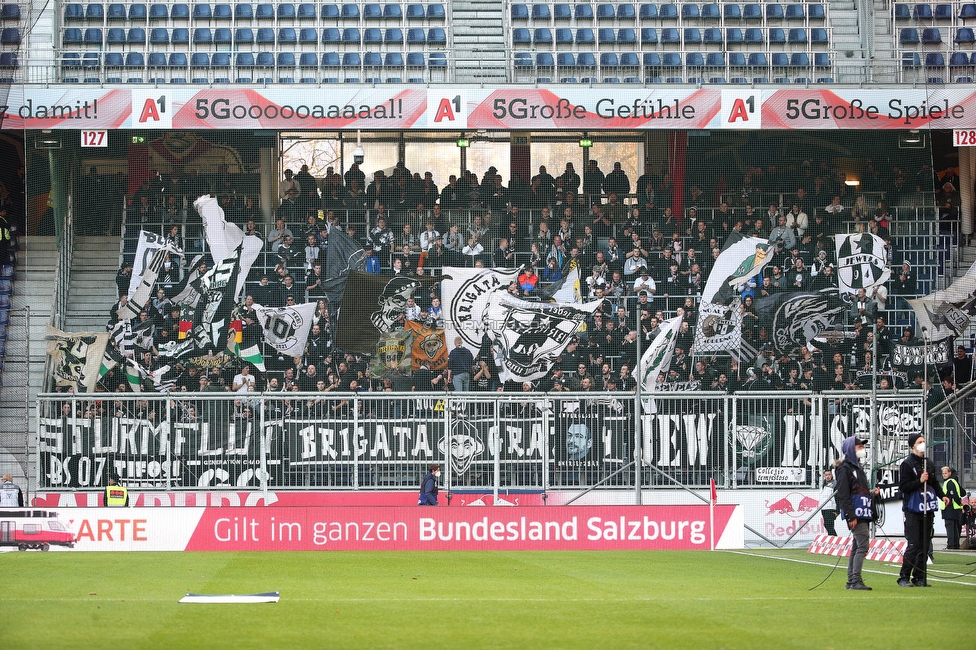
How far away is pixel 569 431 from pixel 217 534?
22.7ft

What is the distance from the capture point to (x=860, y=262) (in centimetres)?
2842

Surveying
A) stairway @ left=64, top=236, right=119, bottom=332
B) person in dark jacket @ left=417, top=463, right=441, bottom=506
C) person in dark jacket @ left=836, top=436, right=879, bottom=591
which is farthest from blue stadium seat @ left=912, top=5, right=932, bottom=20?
person in dark jacket @ left=836, top=436, right=879, bottom=591

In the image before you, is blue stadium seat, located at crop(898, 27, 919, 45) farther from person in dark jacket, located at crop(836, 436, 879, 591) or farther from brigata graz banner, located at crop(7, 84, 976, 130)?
person in dark jacket, located at crop(836, 436, 879, 591)

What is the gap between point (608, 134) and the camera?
99.5 feet

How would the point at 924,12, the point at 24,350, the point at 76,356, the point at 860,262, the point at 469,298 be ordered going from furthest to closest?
1. the point at 924,12
2. the point at 860,262
3. the point at 469,298
4. the point at 24,350
5. the point at 76,356

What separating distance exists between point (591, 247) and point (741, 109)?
4.53m

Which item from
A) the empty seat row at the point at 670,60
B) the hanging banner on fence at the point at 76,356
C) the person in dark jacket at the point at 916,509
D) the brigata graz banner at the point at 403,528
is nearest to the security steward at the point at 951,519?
the brigata graz banner at the point at 403,528

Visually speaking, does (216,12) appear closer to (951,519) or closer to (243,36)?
(243,36)

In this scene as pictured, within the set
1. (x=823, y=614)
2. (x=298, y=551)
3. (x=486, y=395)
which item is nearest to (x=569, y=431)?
(x=486, y=395)

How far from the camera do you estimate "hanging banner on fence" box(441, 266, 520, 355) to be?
91.0ft

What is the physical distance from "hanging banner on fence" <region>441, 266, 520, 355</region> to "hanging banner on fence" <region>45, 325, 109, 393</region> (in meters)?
7.48

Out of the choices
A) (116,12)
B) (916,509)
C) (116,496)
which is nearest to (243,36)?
(116,12)

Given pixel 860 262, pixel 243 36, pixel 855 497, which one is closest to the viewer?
pixel 855 497

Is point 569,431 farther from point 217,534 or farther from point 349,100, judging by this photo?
point 349,100
